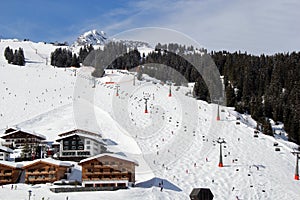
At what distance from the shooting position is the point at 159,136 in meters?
49.5

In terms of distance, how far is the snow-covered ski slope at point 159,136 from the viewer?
35.7 m

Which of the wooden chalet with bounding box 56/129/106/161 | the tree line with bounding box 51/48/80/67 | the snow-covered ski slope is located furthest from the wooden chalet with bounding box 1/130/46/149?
the tree line with bounding box 51/48/80/67

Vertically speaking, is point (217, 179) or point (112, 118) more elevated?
point (112, 118)

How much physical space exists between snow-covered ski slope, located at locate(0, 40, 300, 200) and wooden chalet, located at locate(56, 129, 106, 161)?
2139 millimetres

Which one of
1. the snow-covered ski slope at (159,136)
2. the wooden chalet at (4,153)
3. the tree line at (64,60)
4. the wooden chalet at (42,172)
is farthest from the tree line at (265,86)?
the tree line at (64,60)

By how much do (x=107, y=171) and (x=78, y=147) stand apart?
8.95 meters

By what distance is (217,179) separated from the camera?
3775 cm

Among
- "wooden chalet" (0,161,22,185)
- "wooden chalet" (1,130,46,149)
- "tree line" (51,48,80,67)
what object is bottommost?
"wooden chalet" (0,161,22,185)

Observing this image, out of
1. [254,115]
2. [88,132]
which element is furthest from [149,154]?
[254,115]

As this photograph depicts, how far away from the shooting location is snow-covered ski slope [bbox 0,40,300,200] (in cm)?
3572

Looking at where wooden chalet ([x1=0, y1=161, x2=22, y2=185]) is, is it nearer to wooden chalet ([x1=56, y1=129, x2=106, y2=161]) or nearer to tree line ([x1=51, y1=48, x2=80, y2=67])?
wooden chalet ([x1=56, y1=129, x2=106, y2=161])

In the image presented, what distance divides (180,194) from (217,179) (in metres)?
5.65

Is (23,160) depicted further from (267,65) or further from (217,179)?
(267,65)

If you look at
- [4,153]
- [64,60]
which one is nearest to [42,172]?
[4,153]
